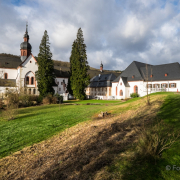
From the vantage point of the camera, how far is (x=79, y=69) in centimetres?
3828

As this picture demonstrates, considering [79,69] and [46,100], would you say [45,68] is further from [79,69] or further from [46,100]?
[46,100]

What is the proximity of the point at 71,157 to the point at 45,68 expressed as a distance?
3215cm

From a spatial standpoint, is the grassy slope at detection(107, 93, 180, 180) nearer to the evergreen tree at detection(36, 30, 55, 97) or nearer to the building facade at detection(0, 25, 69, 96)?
the evergreen tree at detection(36, 30, 55, 97)

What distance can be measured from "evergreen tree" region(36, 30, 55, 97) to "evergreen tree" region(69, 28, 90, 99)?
639 cm

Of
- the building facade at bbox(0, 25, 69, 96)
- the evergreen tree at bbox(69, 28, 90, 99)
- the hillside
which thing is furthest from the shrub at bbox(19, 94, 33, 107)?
the hillside

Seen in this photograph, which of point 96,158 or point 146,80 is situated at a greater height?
point 146,80

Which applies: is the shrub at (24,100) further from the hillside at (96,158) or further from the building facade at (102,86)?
the building facade at (102,86)

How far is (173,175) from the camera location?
3.71m

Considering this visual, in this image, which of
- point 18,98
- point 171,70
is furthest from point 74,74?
point 171,70

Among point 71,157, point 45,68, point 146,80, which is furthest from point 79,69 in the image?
point 71,157

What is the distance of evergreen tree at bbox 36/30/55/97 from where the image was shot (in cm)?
3430

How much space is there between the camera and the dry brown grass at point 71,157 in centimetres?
447

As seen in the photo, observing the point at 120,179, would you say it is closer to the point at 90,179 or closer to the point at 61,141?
the point at 90,179

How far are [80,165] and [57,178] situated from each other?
830mm
